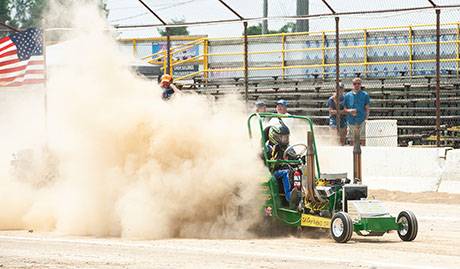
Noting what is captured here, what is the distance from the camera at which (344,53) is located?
33000 mm

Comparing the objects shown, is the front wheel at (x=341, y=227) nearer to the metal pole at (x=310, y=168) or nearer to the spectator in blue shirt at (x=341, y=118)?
the metal pole at (x=310, y=168)

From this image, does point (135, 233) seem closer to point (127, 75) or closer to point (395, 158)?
point (127, 75)

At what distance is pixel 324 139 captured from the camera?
76.5ft

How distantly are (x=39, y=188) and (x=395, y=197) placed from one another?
7.01 m

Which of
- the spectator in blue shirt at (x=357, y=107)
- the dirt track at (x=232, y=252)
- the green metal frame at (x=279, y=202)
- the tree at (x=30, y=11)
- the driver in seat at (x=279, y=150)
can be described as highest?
the tree at (x=30, y=11)

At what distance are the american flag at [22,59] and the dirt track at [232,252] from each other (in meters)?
9.42

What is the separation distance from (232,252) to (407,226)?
2.39 meters

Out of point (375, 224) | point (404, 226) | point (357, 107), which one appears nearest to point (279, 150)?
point (375, 224)

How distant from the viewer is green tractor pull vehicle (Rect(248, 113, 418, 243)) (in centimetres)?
1302

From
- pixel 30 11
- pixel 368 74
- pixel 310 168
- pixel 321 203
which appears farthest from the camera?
pixel 368 74

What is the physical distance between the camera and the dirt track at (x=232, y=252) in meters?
11.2

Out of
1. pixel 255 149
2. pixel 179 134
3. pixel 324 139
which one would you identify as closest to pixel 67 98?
pixel 179 134

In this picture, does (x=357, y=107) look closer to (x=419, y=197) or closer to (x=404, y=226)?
(x=419, y=197)

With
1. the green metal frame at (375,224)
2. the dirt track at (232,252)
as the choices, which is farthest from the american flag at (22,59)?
the green metal frame at (375,224)
